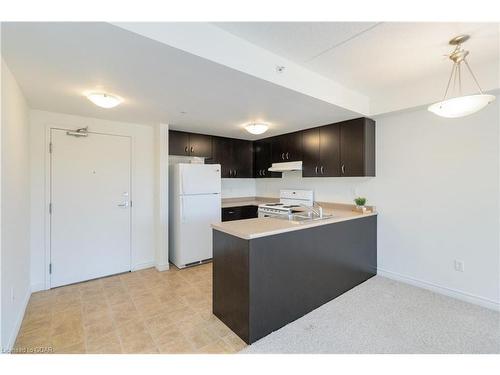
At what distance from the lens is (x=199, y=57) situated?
165 centimetres

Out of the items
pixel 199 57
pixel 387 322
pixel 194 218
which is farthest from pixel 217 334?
pixel 199 57

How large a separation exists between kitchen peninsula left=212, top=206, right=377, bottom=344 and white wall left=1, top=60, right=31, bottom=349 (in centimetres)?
163

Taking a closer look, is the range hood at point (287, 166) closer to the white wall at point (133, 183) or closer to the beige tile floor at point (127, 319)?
the white wall at point (133, 183)

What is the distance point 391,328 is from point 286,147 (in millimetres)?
3039

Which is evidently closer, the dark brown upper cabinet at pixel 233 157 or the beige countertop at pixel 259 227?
the beige countertop at pixel 259 227

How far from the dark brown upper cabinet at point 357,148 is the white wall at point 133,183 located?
2.97m

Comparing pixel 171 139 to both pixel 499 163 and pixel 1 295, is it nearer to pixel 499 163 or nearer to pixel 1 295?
pixel 1 295

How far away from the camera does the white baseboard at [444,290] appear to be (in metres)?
2.50

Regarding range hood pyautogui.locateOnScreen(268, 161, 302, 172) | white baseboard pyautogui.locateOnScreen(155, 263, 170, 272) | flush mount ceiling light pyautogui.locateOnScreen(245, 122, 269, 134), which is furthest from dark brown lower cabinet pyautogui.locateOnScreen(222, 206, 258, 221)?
flush mount ceiling light pyautogui.locateOnScreen(245, 122, 269, 134)

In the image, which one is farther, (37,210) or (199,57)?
(37,210)

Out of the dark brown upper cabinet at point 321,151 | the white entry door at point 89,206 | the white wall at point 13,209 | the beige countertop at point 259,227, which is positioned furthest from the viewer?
the dark brown upper cabinet at point 321,151

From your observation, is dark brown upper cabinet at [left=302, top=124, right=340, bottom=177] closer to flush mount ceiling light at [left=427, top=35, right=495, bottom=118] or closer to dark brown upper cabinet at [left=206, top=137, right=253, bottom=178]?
dark brown upper cabinet at [left=206, top=137, right=253, bottom=178]

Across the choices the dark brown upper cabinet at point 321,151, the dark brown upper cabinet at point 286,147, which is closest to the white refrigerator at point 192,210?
the dark brown upper cabinet at point 286,147
